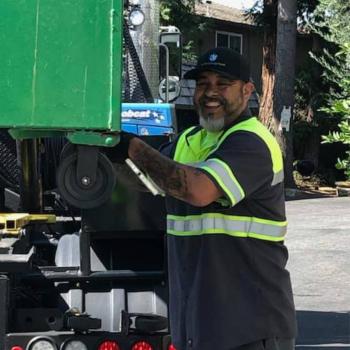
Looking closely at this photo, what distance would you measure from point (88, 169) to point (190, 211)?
21.8 inches

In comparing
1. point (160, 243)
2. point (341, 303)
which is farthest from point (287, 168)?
point (160, 243)

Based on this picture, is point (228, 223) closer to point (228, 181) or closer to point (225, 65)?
point (228, 181)

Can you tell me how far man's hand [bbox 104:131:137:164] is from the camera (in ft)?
9.12

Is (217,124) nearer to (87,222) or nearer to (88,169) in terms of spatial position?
(88,169)

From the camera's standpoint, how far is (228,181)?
2.87 metres

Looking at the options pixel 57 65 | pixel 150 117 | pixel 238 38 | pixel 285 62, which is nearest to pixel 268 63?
pixel 285 62

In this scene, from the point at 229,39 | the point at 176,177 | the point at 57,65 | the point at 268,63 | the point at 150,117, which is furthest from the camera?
the point at 229,39

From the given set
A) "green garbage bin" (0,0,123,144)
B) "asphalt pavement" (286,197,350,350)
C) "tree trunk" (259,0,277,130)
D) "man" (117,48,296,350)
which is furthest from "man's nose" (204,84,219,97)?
"tree trunk" (259,0,277,130)

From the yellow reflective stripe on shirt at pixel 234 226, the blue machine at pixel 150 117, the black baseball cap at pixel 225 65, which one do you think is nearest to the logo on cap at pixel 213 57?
the black baseball cap at pixel 225 65

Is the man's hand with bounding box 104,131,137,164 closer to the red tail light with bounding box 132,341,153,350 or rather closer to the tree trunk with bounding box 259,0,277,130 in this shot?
the red tail light with bounding box 132,341,153,350

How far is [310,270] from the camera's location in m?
10.3

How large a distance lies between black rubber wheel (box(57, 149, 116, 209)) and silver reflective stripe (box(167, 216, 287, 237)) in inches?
18.1

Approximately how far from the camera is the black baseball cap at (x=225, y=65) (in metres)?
3.04

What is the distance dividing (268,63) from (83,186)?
2114 cm
